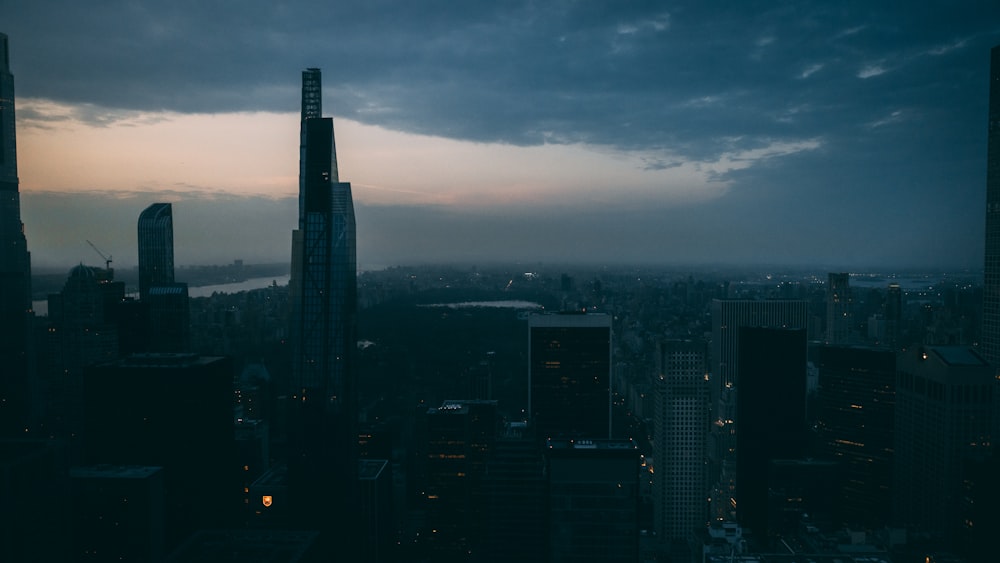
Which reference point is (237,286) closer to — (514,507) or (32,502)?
(514,507)

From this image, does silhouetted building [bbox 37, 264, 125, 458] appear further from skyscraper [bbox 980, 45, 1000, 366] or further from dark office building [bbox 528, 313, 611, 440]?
skyscraper [bbox 980, 45, 1000, 366]

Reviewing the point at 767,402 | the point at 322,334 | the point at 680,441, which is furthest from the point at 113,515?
the point at 767,402

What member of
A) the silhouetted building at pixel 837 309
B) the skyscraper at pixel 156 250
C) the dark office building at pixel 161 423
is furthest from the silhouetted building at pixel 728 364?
the skyscraper at pixel 156 250

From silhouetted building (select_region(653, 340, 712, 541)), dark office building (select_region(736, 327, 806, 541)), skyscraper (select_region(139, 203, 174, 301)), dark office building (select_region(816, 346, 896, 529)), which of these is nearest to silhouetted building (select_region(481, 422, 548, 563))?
silhouetted building (select_region(653, 340, 712, 541))

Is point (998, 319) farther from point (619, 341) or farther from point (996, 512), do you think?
point (619, 341)

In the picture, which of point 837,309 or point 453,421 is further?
point 837,309

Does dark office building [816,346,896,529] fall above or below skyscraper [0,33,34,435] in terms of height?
below
